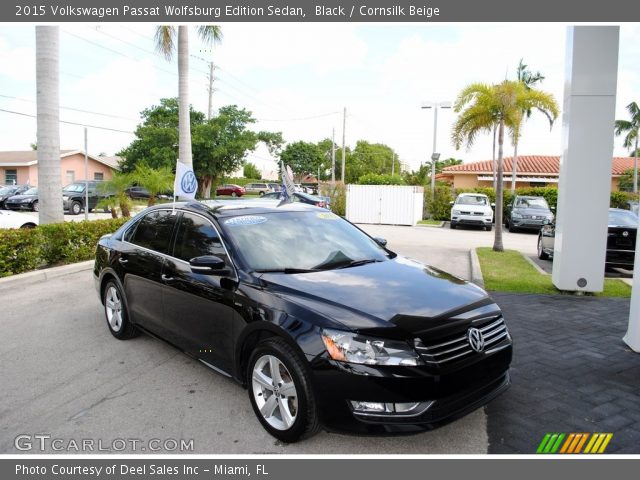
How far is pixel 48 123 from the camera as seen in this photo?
10.5 m

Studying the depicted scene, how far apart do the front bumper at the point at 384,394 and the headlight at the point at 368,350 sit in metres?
0.04

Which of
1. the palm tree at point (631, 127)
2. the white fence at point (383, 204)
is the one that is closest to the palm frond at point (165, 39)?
the white fence at point (383, 204)

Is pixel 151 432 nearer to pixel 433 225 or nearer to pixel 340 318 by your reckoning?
pixel 340 318

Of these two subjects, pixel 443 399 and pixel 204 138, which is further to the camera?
pixel 204 138

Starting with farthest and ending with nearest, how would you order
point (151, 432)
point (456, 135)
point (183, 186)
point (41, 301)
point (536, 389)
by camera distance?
1. point (456, 135)
2. point (41, 301)
3. point (183, 186)
4. point (536, 389)
5. point (151, 432)

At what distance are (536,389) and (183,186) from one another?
478 cm

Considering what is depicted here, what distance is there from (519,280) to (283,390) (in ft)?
21.9

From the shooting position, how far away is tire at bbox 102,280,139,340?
17.7ft

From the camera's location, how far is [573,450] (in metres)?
3.29

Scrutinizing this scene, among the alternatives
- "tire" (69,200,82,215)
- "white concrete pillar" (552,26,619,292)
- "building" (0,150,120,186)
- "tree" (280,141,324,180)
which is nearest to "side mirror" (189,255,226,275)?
"white concrete pillar" (552,26,619,292)

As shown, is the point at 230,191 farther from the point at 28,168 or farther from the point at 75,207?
the point at 75,207
